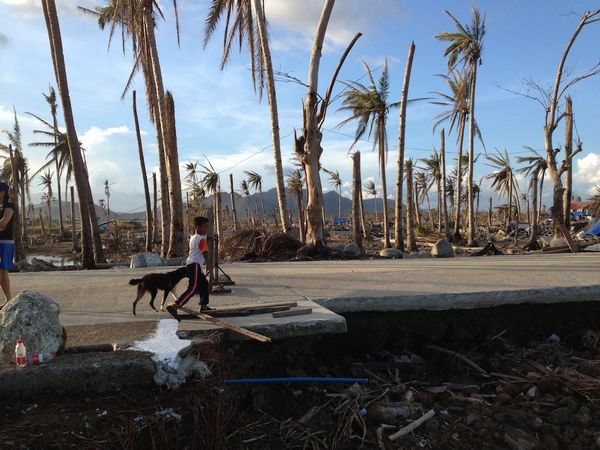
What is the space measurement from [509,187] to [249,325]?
3338 centimetres

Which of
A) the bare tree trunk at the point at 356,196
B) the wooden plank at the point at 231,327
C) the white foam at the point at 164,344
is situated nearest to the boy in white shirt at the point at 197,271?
the wooden plank at the point at 231,327

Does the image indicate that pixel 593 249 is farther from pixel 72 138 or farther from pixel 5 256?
pixel 72 138

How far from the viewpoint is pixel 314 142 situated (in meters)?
14.6

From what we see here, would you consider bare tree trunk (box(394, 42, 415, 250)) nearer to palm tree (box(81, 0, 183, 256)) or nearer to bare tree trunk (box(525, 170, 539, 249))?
bare tree trunk (box(525, 170, 539, 249))

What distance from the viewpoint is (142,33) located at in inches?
621

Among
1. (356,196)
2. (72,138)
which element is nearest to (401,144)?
(356,196)

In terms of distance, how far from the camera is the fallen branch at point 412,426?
13.3 ft

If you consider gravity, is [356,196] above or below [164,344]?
above

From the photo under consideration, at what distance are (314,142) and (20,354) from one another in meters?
11.9

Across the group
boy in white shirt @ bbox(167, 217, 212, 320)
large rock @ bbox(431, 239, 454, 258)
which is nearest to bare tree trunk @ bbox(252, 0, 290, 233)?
large rock @ bbox(431, 239, 454, 258)

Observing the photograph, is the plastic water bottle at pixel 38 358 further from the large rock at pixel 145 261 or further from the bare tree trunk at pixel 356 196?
the bare tree trunk at pixel 356 196

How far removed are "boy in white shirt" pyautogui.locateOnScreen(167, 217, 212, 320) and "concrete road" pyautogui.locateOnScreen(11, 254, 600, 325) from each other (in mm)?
252

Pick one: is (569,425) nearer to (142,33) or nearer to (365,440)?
(365,440)

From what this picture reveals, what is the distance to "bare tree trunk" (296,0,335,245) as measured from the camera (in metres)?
14.4
